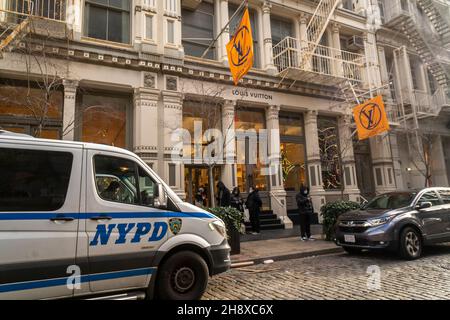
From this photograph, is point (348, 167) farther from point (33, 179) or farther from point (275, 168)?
point (33, 179)

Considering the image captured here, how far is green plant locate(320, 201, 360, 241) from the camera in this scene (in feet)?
32.5

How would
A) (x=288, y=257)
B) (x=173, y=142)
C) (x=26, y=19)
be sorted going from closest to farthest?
(x=288, y=257), (x=26, y=19), (x=173, y=142)

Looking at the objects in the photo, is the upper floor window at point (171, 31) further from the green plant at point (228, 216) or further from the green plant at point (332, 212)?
the green plant at point (332, 212)

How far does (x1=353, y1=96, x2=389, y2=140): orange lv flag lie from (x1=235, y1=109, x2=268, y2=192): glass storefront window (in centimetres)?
487

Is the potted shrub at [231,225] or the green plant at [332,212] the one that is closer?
the potted shrub at [231,225]

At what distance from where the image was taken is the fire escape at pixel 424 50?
1714 cm

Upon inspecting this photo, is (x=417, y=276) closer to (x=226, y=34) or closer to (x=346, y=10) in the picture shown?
(x=226, y=34)

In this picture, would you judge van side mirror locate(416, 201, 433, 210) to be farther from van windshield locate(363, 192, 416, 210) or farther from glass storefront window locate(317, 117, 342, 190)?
glass storefront window locate(317, 117, 342, 190)

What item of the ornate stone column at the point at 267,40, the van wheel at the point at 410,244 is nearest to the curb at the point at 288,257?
the van wheel at the point at 410,244

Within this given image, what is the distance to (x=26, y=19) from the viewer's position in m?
9.09

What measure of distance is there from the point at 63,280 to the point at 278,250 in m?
6.21

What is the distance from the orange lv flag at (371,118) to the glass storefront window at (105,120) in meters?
10.4

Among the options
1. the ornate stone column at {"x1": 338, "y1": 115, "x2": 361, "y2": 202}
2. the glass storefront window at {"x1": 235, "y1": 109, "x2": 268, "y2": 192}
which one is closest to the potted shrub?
the glass storefront window at {"x1": 235, "y1": 109, "x2": 268, "y2": 192}

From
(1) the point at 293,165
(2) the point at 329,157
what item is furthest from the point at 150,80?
(2) the point at 329,157
